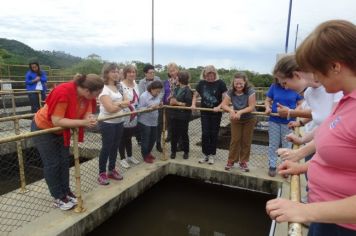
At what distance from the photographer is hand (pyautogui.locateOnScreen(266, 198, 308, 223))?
1.04 m

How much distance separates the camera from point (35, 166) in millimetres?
7340

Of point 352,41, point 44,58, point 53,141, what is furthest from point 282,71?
point 44,58

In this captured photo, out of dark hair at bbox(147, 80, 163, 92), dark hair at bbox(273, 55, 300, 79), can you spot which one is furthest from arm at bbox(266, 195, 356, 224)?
dark hair at bbox(147, 80, 163, 92)

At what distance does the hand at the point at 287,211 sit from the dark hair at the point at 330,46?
1.60 ft

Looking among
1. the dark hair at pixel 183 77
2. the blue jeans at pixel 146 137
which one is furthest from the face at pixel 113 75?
the dark hair at pixel 183 77

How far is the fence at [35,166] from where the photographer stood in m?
3.82

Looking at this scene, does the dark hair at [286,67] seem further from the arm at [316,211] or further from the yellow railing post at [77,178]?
the yellow railing post at [77,178]

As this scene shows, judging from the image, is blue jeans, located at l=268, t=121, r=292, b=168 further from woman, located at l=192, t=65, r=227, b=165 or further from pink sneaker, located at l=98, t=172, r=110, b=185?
pink sneaker, located at l=98, t=172, r=110, b=185

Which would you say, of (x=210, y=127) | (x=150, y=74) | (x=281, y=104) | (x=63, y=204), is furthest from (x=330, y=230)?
(x=150, y=74)

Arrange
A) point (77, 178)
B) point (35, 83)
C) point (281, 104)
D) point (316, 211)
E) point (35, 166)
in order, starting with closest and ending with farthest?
point (316, 211), point (77, 178), point (281, 104), point (35, 166), point (35, 83)

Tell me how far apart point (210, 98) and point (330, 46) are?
4573 millimetres

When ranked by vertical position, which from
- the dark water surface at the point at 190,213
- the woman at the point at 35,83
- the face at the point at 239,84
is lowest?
the dark water surface at the point at 190,213

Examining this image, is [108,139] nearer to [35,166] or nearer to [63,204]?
[63,204]

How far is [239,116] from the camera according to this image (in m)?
5.12
